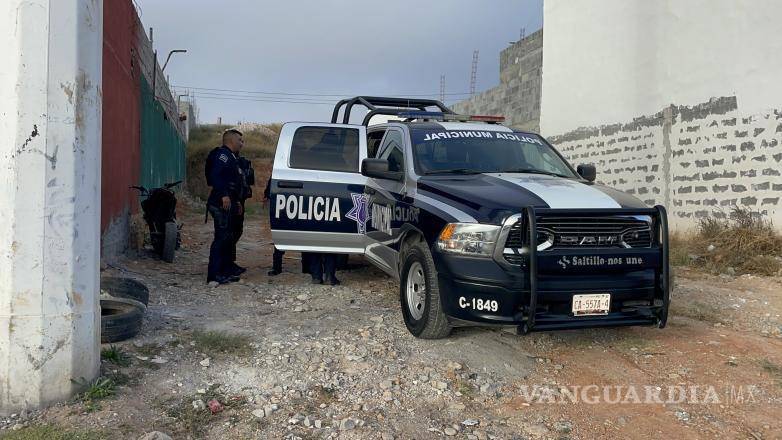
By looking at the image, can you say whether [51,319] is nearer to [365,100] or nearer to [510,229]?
[510,229]

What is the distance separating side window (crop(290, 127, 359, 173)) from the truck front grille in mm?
2903

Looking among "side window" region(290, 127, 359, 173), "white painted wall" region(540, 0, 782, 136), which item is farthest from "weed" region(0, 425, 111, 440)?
"white painted wall" region(540, 0, 782, 136)

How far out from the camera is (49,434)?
3059 mm

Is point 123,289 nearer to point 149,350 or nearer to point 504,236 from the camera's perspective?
point 149,350

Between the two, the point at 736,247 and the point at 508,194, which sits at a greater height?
the point at 508,194

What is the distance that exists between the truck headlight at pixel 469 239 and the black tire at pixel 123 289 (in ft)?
8.48

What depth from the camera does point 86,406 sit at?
11.0 ft

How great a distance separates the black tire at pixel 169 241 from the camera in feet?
26.8

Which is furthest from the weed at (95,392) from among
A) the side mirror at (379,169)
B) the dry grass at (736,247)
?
the dry grass at (736,247)


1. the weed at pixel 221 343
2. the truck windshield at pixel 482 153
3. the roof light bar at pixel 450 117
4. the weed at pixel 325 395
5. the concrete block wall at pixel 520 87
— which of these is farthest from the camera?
A: the concrete block wall at pixel 520 87

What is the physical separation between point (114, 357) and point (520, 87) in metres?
12.5

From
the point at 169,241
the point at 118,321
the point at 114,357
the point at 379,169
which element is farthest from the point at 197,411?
the point at 169,241

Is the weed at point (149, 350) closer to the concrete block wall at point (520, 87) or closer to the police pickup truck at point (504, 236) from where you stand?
the police pickup truck at point (504, 236)

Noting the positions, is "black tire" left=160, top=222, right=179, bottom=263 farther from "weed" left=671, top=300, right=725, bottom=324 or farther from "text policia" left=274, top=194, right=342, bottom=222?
"weed" left=671, top=300, right=725, bottom=324
